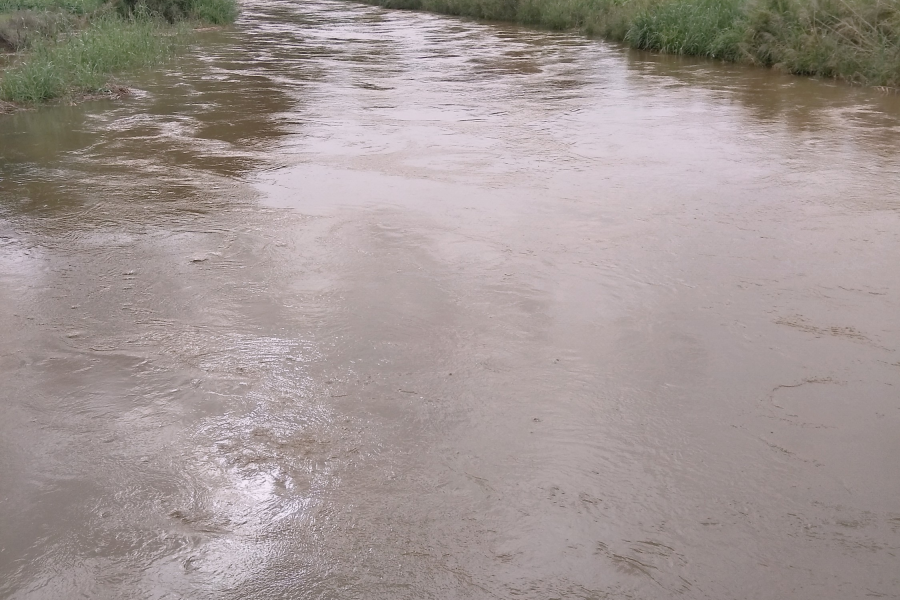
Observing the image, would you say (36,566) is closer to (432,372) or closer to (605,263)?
(432,372)

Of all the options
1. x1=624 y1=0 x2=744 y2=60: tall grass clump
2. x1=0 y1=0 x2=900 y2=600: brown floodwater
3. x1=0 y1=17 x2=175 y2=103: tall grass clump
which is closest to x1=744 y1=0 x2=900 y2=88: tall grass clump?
x1=624 y1=0 x2=744 y2=60: tall grass clump

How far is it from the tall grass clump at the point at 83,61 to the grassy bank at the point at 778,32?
974 cm

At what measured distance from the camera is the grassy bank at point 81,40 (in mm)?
11906

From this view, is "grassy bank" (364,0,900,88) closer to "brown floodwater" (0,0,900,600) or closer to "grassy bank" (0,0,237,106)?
"brown floodwater" (0,0,900,600)

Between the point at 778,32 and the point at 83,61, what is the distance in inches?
450

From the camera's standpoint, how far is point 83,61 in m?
13.7

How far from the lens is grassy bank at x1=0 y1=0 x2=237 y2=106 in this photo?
39.1ft

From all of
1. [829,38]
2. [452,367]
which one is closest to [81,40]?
[829,38]

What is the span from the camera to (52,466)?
3736mm

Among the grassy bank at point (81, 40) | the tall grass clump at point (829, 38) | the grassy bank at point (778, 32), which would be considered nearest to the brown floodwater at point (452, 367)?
the grassy bank at point (81, 40)

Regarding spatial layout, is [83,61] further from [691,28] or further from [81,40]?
[691,28]

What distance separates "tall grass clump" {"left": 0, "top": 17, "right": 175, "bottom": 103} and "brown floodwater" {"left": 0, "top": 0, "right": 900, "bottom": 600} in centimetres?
252

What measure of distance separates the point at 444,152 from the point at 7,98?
6690mm

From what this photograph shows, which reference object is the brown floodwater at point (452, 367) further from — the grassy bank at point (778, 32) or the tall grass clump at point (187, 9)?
the tall grass clump at point (187, 9)
